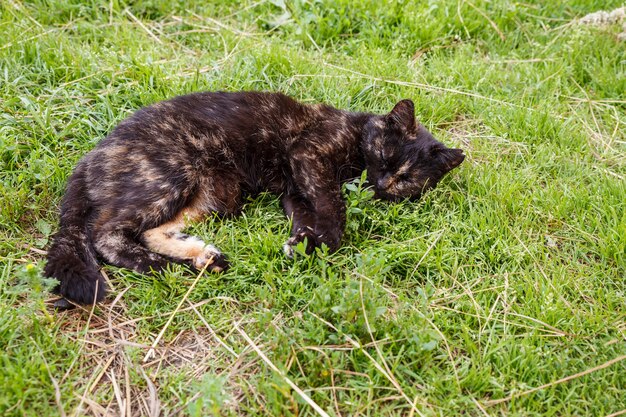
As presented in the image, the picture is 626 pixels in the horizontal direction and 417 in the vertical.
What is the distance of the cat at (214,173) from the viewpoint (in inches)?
135

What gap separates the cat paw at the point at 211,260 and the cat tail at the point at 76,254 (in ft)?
1.81

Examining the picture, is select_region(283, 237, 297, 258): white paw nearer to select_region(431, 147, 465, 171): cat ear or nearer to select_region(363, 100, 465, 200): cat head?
select_region(363, 100, 465, 200): cat head

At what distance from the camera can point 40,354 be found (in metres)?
2.77

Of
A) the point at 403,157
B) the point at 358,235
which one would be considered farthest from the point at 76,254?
the point at 403,157

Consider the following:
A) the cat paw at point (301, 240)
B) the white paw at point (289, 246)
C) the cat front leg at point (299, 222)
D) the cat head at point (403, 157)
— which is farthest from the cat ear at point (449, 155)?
the white paw at point (289, 246)

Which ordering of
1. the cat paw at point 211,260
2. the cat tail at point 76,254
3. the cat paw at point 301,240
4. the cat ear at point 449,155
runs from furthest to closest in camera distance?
the cat ear at point 449,155, the cat paw at point 301,240, the cat paw at point 211,260, the cat tail at point 76,254

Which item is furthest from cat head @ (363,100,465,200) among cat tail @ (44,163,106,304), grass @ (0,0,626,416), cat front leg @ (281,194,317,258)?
cat tail @ (44,163,106,304)

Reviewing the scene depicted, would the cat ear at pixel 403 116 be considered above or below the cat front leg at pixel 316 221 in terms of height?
above

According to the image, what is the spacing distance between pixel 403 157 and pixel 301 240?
39.5 inches

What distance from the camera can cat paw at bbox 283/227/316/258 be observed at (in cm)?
349

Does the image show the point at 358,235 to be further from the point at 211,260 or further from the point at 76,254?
the point at 76,254

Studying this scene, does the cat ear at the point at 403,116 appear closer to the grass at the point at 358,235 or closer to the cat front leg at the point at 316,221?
the grass at the point at 358,235

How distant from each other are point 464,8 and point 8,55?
4189 millimetres

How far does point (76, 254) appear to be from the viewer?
325 centimetres
